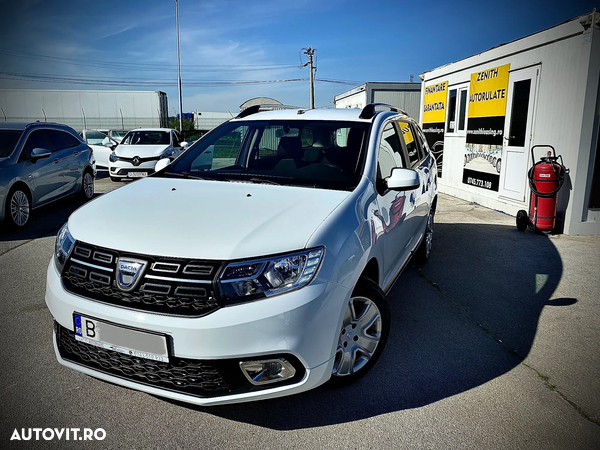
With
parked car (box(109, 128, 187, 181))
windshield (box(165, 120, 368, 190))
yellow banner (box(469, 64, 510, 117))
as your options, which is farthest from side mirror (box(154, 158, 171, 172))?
parked car (box(109, 128, 187, 181))

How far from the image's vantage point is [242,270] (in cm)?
214

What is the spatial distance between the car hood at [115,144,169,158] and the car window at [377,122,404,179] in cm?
994

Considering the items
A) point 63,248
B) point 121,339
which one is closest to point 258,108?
point 63,248

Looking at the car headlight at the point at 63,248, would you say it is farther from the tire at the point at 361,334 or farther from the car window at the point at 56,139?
the car window at the point at 56,139

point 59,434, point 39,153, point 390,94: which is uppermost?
point 390,94

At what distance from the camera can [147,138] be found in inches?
544

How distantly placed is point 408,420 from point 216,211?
5.27 feet

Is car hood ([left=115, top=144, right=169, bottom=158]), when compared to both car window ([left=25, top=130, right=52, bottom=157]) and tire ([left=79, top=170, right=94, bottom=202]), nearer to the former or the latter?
tire ([left=79, top=170, right=94, bottom=202])

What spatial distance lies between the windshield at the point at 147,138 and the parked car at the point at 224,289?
37.5ft

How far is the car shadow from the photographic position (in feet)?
8.64

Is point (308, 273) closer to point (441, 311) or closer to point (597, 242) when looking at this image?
point (441, 311)

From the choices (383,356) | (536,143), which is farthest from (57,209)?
(536,143)

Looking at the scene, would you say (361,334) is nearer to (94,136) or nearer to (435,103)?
(435,103)

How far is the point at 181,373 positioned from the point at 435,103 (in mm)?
11070
